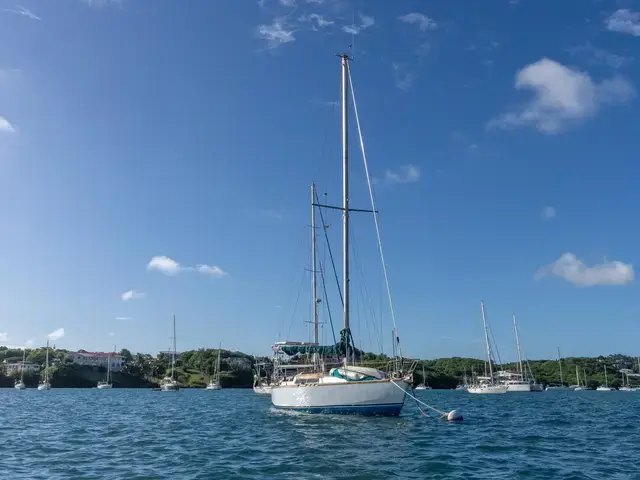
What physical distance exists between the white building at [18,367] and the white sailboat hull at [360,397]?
151 metres

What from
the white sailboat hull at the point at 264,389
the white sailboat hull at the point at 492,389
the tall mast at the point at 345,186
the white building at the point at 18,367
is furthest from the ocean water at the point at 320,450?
the white building at the point at 18,367

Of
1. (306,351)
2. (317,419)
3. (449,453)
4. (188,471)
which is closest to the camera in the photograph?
(188,471)

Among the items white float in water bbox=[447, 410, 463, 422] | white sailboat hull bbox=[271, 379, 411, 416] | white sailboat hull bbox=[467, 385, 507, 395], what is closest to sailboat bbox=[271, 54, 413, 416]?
white sailboat hull bbox=[271, 379, 411, 416]

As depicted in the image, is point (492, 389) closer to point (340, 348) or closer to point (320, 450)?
point (340, 348)

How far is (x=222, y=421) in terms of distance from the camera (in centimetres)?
4091

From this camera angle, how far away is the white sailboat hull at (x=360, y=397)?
1361 inches

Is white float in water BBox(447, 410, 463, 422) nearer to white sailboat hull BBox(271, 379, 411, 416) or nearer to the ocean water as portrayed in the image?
the ocean water

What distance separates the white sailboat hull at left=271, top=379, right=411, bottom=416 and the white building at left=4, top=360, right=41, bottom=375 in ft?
496

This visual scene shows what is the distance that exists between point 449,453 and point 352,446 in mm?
4141

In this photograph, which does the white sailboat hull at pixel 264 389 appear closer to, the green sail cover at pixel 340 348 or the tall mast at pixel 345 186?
the green sail cover at pixel 340 348

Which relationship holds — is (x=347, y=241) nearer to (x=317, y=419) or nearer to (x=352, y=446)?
(x=317, y=419)

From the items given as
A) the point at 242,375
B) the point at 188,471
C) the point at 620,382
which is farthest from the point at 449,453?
the point at 620,382

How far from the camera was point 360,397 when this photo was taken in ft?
114

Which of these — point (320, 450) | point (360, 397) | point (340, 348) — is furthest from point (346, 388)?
point (320, 450)
